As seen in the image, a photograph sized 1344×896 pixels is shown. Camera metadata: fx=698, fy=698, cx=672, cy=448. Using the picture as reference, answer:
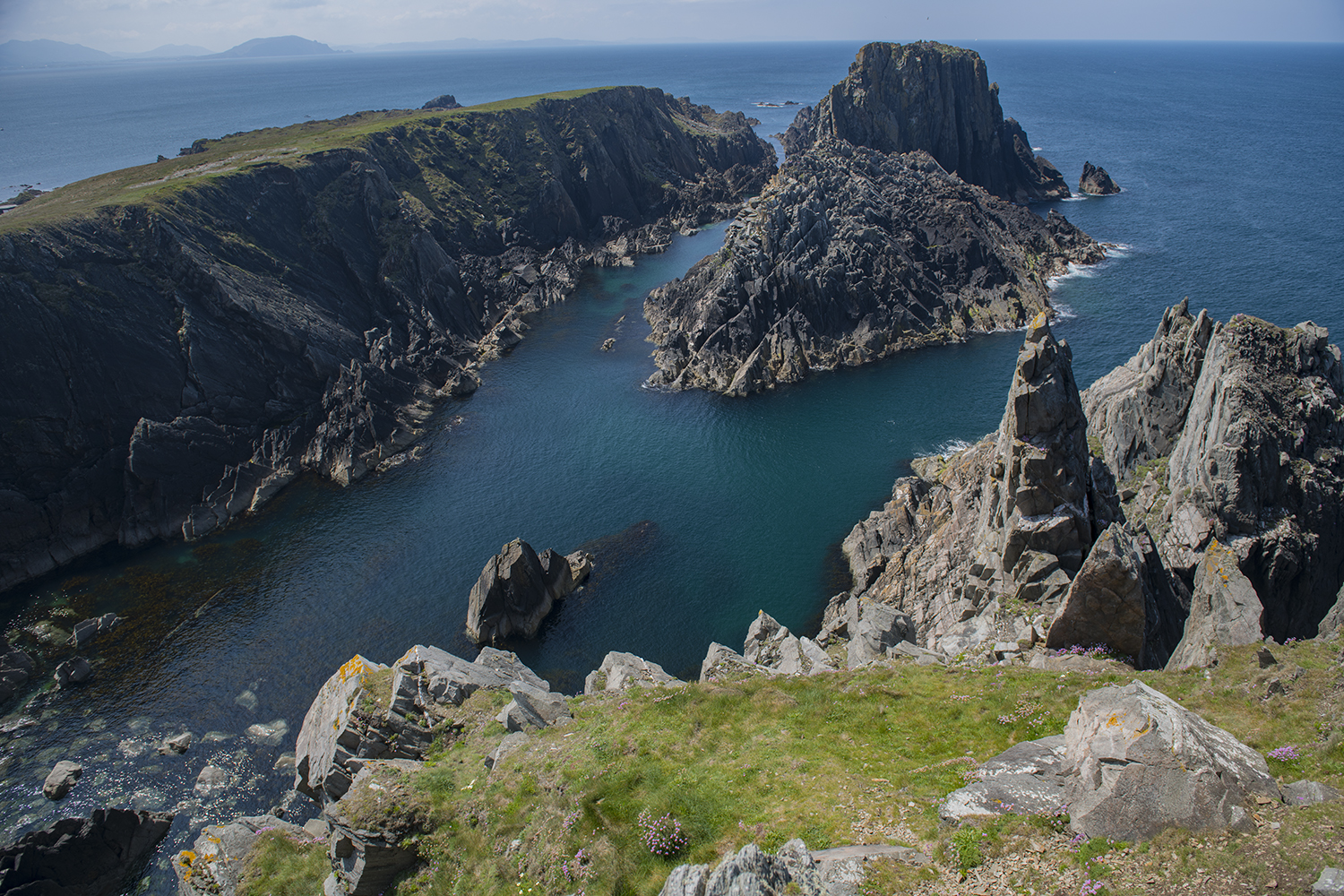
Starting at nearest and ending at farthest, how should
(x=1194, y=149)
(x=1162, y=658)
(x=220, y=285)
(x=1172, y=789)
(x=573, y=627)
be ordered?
1. (x=1172, y=789)
2. (x=1162, y=658)
3. (x=573, y=627)
4. (x=220, y=285)
5. (x=1194, y=149)

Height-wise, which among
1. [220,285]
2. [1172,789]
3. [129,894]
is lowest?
[129,894]

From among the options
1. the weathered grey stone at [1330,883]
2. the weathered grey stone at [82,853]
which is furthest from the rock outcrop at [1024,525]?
the weathered grey stone at [82,853]

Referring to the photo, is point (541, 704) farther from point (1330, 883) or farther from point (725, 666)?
point (1330, 883)

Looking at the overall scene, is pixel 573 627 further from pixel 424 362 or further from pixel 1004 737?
pixel 424 362

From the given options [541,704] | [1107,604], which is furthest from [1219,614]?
[541,704]

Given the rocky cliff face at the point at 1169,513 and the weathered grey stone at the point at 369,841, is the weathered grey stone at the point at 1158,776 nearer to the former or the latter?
the rocky cliff face at the point at 1169,513

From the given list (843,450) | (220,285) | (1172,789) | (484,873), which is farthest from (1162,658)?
(220,285)
